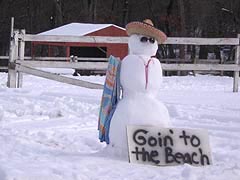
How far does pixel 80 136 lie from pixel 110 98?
5.13 feet

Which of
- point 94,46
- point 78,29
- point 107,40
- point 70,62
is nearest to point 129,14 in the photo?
point 78,29

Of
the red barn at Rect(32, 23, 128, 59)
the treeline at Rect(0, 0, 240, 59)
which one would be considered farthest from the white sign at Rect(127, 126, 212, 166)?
the treeline at Rect(0, 0, 240, 59)

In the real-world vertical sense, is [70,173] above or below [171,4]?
below

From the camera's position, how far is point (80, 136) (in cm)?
778

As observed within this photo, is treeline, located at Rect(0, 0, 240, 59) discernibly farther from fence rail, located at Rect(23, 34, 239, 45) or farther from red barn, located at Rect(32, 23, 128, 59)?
fence rail, located at Rect(23, 34, 239, 45)

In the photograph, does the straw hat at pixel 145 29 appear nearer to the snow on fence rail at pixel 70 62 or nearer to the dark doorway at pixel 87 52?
the snow on fence rail at pixel 70 62

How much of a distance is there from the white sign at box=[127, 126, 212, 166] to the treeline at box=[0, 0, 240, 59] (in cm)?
3075

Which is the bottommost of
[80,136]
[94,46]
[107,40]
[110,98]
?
[80,136]

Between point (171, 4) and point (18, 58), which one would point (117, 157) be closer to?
point (18, 58)

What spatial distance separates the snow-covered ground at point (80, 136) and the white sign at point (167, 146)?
6.1 inches

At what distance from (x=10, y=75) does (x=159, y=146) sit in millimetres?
7974

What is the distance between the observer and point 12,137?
7.30 meters

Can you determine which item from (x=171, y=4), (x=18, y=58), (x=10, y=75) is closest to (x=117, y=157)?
(x=10, y=75)

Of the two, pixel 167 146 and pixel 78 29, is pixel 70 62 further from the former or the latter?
pixel 78 29
